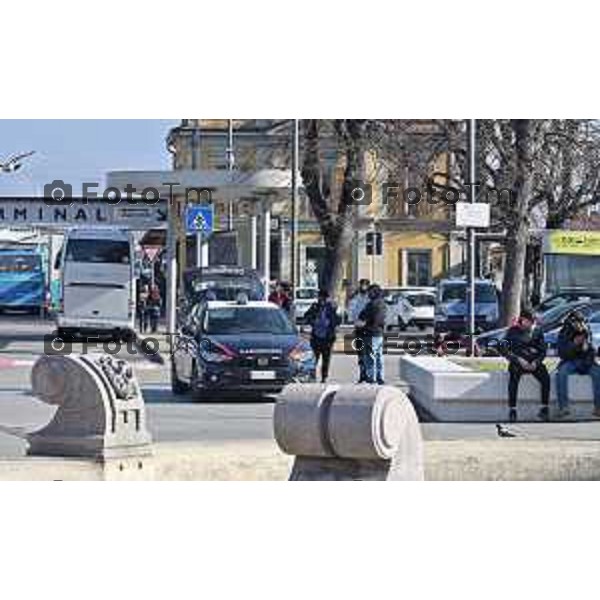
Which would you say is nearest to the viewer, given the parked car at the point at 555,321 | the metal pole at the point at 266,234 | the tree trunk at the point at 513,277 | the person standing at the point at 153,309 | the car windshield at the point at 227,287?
the parked car at the point at 555,321

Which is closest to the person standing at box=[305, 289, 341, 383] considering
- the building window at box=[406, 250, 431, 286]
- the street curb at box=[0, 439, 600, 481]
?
the street curb at box=[0, 439, 600, 481]

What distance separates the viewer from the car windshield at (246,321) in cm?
2403

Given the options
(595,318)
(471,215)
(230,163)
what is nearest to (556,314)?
(595,318)

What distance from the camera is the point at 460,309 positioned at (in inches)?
1650

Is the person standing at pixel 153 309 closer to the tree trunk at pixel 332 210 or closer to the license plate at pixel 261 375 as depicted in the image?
the tree trunk at pixel 332 210

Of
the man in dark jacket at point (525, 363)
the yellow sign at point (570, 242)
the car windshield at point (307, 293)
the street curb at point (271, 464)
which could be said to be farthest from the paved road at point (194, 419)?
the car windshield at point (307, 293)

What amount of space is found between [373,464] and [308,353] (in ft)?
39.4

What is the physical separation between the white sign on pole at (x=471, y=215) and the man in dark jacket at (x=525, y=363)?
8.97 m

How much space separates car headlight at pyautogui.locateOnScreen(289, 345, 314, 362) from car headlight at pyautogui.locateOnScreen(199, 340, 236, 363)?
0.90 m
